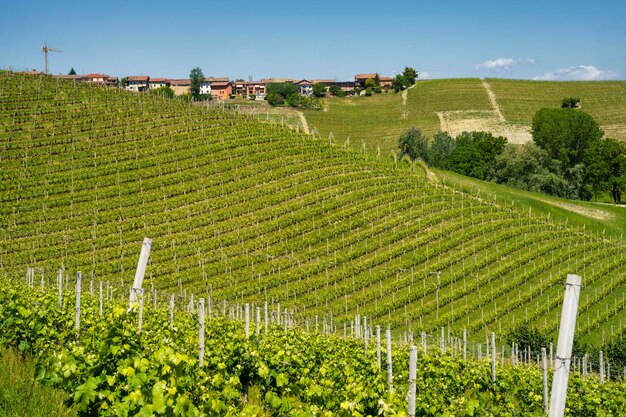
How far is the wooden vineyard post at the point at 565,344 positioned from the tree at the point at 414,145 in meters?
64.0

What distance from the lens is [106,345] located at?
6.89 m

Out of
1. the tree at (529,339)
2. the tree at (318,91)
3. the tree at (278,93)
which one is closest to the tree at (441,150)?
the tree at (278,93)

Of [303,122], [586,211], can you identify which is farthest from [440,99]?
[586,211]

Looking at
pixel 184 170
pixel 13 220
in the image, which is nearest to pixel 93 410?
pixel 13 220

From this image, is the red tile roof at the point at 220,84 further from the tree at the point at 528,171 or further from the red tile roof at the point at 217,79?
the tree at the point at 528,171

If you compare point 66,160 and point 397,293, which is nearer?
point 397,293

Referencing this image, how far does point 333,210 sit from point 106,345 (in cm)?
3263

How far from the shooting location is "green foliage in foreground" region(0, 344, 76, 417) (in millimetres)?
6578

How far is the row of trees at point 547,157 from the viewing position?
6316 cm

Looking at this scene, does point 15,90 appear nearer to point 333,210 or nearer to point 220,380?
point 333,210

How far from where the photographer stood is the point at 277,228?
36.9 meters

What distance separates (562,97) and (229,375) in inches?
4002

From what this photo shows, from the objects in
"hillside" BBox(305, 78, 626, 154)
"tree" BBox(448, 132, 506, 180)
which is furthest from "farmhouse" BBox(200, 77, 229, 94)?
"tree" BBox(448, 132, 506, 180)

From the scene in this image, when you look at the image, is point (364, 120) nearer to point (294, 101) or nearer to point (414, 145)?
point (294, 101)
